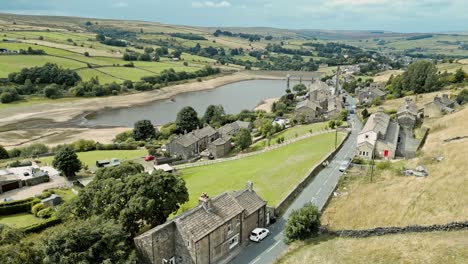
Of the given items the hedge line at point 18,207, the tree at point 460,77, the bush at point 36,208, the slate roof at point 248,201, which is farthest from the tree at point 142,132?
the tree at point 460,77

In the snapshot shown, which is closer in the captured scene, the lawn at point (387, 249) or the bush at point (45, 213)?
the lawn at point (387, 249)

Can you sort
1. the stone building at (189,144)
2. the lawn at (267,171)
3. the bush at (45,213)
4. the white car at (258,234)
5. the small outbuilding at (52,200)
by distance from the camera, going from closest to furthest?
1. the white car at (258,234)
2. the bush at (45,213)
3. the lawn at (267,171)
4. the small outbuilding at (52,200)
5. the stone building at (189,144)

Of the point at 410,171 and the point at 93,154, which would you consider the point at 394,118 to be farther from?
the point at 93,154

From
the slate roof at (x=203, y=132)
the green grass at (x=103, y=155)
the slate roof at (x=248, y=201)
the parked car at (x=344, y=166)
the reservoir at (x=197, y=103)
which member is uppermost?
the slate roof at (x=248, y=201)

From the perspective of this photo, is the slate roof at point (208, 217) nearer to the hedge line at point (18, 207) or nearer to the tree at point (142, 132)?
the hedge line at point (18, 207)

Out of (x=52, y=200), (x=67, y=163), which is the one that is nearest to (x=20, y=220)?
(x=52, y=200)

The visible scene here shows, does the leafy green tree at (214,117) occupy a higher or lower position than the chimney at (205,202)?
lower

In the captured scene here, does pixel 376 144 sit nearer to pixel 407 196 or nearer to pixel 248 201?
pixel 407 196
